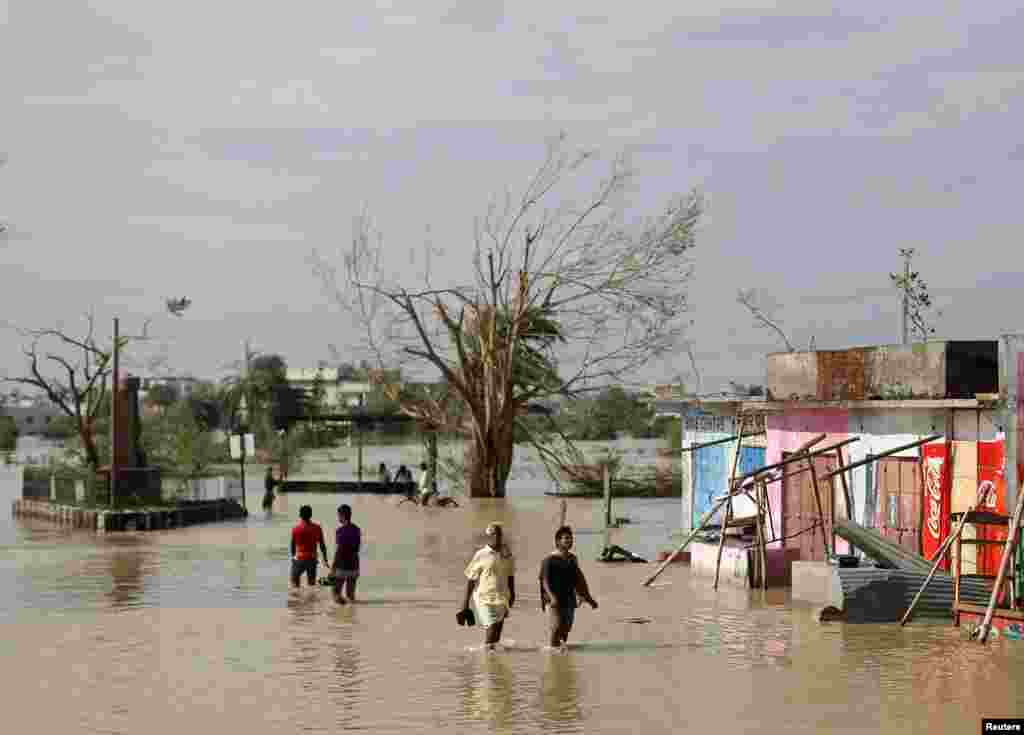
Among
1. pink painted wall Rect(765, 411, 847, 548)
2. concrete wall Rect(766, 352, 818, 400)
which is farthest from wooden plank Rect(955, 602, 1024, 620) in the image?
concrete wall Rect(766, 352, 818, 400)

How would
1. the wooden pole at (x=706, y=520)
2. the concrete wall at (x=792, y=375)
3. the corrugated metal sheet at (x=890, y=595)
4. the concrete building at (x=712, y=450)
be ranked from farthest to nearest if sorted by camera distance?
the concrete building at (x=712, y=450) < the concrete wall at (x=792, y=375) < the wooden pole at (x=706, y=520) < the corrugated metal sheet at (x=890, y=595)

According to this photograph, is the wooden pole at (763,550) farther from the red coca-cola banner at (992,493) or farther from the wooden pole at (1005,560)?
the wooden pole at (1005,560)

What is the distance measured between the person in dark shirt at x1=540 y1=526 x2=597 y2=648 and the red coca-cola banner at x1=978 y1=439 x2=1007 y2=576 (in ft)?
19.5

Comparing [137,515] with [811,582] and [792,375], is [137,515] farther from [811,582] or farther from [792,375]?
[811,582]

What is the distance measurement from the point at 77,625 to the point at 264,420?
287ft

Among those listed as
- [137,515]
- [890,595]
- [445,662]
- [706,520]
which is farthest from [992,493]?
[137,515]

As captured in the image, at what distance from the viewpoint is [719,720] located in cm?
1388

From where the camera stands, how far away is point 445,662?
1734 centimetres

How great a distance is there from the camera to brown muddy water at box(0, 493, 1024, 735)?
46.2 feet

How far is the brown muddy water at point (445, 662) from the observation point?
1409cm

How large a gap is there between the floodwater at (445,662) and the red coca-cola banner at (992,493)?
1542 mm

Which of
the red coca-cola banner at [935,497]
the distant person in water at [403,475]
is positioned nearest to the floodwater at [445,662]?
the red coca-cola banner at [935,497]

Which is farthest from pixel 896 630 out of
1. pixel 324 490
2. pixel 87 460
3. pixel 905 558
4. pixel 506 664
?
pixel 324 490

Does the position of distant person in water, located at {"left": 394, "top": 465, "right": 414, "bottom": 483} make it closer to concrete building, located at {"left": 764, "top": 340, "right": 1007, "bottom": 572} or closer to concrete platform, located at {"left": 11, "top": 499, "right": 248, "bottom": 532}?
concrete platform, located at {"left": 11, "top": 499, "right": 248, "bottom": 532}
